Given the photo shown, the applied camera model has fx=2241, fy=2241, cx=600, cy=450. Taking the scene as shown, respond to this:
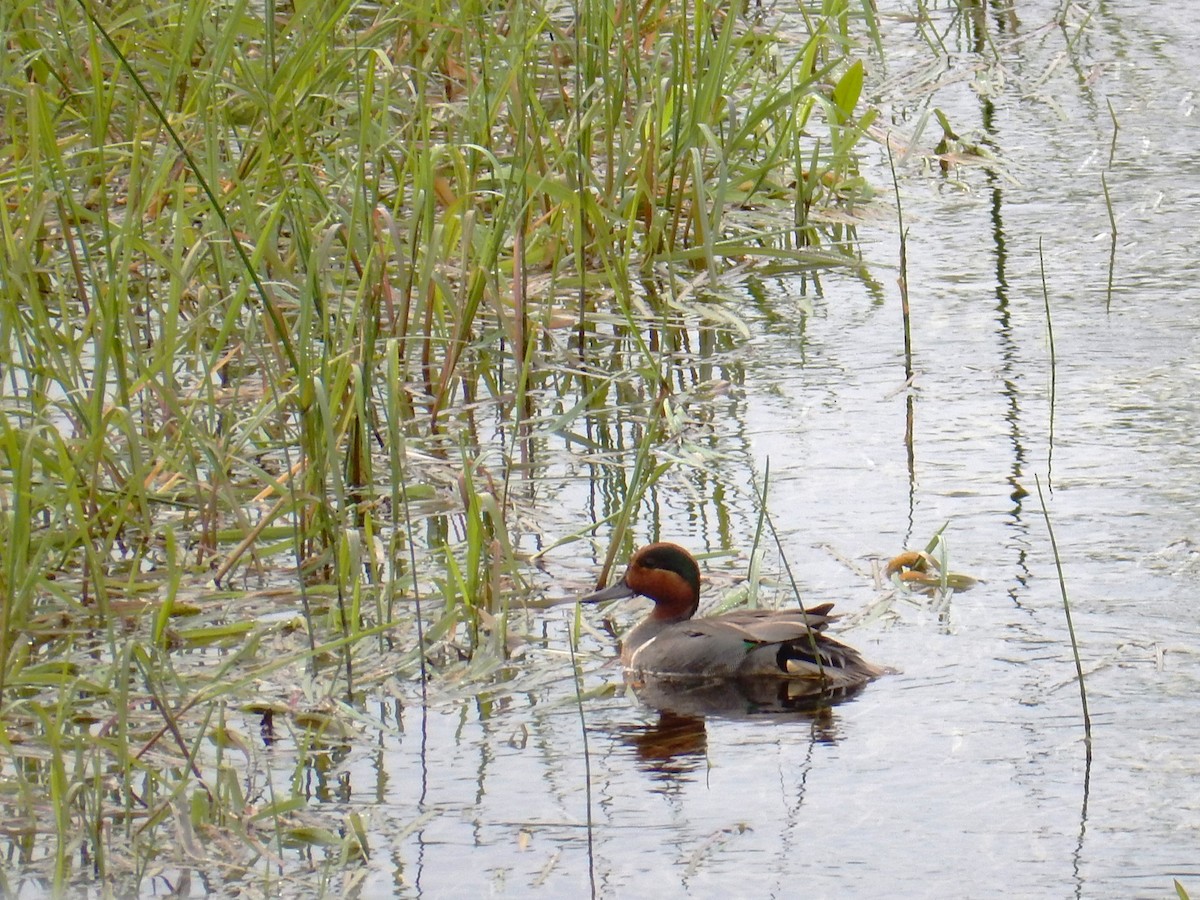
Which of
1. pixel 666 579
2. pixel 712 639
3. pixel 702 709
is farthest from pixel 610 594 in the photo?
pixel 702 709

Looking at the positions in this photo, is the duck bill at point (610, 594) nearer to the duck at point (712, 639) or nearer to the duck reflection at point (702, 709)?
the duck at point (712, 639)

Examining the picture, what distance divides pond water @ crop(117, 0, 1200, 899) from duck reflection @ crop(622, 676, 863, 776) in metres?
0.02

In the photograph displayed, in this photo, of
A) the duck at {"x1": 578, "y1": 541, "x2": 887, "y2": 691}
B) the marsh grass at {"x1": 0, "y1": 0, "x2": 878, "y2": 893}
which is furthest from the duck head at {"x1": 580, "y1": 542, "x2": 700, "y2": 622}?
the marsh grass at {"x1": 0, "y1": 0, "x2": 878, "y2": 893}

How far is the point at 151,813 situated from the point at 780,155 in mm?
5243

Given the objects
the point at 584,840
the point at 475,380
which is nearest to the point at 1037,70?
the point at 475,380

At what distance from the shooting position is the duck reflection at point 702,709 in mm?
4707

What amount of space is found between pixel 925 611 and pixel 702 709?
623mm

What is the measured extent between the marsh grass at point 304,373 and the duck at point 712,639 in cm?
22

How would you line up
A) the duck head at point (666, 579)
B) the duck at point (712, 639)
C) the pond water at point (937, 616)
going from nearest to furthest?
the pond water at point (937, 616) → the duck at point (712, 639) → the duck head at point (666, 579)

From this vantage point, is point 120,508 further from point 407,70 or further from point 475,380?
point 407,70

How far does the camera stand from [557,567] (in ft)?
19.0

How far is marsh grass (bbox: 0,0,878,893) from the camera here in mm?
4648

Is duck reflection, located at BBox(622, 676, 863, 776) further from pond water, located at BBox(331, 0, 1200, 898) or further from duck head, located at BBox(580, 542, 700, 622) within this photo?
duck head, located at BBox(580, 542, 700, 622)

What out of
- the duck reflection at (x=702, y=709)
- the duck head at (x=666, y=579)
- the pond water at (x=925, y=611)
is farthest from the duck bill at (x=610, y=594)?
the duck reflection at (x=702, y=709)
